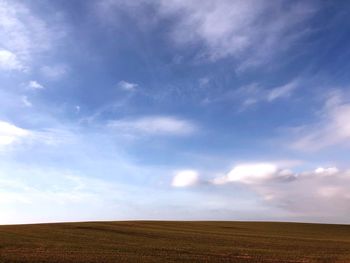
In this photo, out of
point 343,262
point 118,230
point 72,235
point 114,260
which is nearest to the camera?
point 114,260

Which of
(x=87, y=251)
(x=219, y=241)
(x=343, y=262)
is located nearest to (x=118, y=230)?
(x=219, y=241)

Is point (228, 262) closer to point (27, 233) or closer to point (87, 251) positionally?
point (87, 251)

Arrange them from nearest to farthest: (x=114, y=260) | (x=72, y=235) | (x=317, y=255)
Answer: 1. (x=114, y=260)
2. (x=317, y=255)
3. (x=72, y=235)

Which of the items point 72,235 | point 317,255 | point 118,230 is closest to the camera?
point 317,255

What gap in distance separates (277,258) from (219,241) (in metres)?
16.5

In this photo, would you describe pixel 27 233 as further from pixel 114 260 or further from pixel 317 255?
pixel 317 255

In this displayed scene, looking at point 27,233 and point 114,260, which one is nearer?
point 114,260

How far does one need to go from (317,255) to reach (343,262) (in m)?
5.02

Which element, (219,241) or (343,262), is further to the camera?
(219,241)

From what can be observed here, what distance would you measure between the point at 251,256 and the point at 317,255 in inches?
322

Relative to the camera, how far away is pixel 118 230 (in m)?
70.4

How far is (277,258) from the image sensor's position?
4278 cm

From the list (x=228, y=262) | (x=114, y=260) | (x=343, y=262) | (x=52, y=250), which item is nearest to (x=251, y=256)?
(x=228, y=262)

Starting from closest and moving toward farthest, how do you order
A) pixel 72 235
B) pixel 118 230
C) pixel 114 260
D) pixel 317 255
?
pixel 114 260, pixel 317 255, pixel 72 235, pixel 118 230
